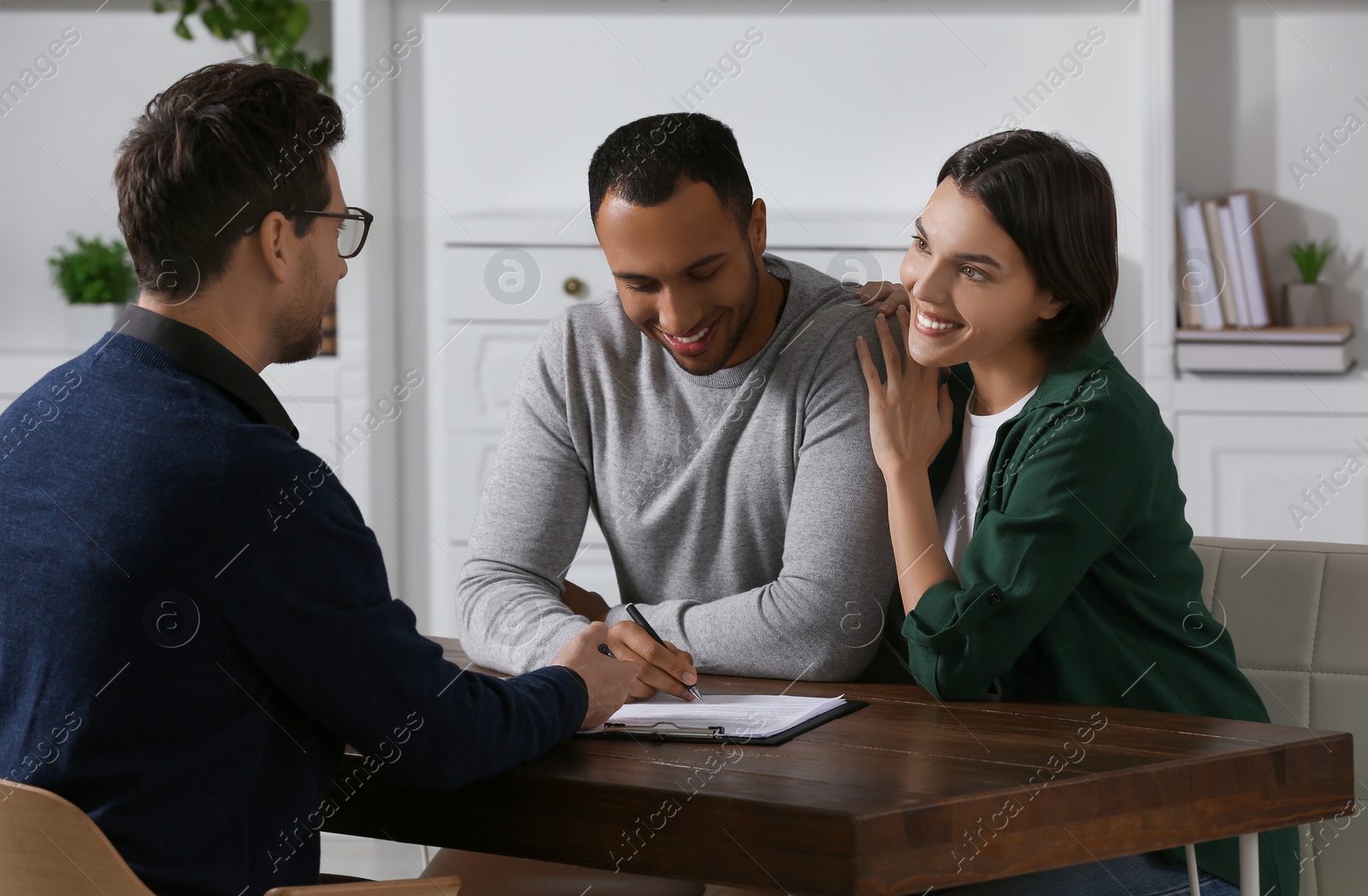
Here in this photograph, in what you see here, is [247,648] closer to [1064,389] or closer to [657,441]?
[657,441]

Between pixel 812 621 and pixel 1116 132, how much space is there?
2343mm

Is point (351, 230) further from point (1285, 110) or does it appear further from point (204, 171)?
point (1285, 110)

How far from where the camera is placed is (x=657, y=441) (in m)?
1.83

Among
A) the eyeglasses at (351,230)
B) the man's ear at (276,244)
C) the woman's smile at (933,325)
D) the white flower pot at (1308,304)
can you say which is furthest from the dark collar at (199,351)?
the white flower pot at (1308,304)

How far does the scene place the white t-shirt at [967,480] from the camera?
1642 millimetres

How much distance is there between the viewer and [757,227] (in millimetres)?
1861

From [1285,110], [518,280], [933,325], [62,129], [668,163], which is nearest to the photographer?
[933,325]

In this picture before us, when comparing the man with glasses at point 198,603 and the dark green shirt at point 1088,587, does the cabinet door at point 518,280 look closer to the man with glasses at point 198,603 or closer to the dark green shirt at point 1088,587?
the dark green shirt at point 1088,587

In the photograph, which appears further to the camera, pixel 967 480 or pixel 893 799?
pixel 967 480

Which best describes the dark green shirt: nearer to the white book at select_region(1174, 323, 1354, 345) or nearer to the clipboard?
the clipboard

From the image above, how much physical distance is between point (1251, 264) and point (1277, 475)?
507mm

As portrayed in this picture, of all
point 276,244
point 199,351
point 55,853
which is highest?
point 276,244

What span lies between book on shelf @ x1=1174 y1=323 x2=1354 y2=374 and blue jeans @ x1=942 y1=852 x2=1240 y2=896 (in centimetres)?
207

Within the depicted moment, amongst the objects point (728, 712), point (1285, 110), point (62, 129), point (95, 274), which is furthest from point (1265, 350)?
point (62, 129)
